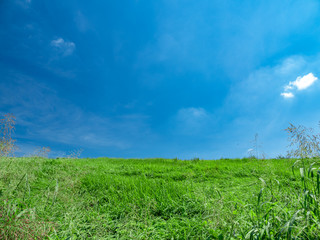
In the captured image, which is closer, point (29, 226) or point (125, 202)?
point (29, 226)

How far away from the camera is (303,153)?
366 centimetres

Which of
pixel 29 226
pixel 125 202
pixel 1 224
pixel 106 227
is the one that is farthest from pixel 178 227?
pixel 1 224

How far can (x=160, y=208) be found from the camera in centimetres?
449

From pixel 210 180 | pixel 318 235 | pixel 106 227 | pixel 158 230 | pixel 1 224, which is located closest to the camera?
pixel 318 235

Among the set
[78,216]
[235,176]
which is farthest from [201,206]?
[235,176]

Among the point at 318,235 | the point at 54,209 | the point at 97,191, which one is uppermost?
the point at 97,191

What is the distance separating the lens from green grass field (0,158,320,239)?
2791 millimetres

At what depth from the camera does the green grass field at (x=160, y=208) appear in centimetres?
279

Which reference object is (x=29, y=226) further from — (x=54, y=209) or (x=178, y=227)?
(x=178, y=227)

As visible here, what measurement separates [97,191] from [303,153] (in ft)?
16.7

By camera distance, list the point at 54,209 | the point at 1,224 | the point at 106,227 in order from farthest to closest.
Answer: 1. the point at 54,209
2. the point at 106,227
3. the point at 1,224

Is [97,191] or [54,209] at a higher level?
[97,191]

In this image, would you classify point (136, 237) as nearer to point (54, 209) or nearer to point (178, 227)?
point (178, 227)

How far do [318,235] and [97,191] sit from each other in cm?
515
